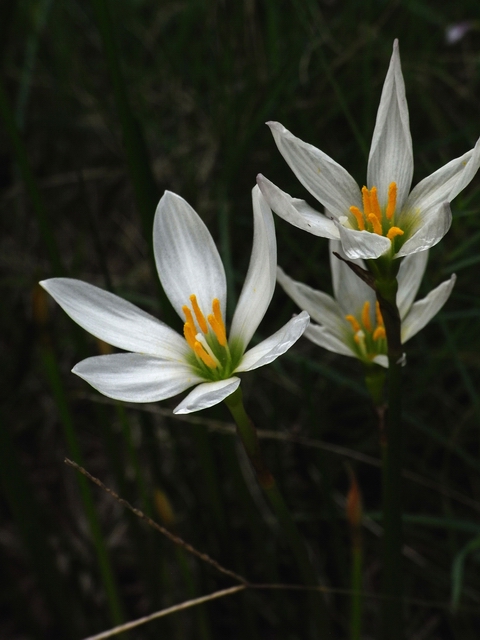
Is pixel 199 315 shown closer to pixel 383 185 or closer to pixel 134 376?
pixel 134 376

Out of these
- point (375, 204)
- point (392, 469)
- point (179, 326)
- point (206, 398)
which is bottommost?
point (392, 469)

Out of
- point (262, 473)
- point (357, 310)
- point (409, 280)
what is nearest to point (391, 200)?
point (409, 280)

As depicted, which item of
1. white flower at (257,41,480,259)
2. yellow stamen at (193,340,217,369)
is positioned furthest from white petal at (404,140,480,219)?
yellow stamen at (193,340,217,369)

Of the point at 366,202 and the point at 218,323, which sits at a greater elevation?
the point at 366,202

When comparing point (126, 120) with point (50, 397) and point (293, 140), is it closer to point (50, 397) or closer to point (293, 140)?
point (293, 140)

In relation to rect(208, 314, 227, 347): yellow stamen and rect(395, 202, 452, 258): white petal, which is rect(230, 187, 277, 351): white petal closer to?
rect(208, 314, 227, 347): yellow stamen

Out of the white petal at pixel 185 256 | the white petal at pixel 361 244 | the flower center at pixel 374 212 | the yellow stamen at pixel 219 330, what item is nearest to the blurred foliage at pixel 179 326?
the white petal at pixel 185 256
